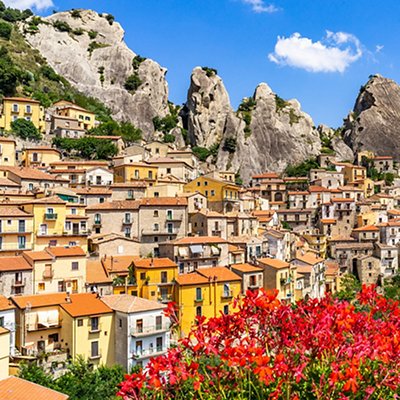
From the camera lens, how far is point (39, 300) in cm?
3047

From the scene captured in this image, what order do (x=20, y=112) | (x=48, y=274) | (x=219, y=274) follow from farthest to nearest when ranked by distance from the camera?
(x=20, y=112) → (x=219, y=274) → (x=48, y=274)

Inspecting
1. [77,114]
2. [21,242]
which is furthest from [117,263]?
[77,114]

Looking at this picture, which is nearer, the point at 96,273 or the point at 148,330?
the point at 148,330

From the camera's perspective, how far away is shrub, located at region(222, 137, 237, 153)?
97.1 meters

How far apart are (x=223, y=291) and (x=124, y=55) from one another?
8427cm

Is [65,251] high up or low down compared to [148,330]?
up

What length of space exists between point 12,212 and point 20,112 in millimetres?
37207

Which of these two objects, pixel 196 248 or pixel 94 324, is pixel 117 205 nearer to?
pixel 196 248

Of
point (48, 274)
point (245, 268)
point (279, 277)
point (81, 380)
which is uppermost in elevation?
point (48, 274)

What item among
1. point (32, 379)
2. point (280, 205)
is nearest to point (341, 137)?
point (280, 205)

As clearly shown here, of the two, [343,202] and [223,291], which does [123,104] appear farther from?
[223,291]

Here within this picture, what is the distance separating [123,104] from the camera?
3890 inches

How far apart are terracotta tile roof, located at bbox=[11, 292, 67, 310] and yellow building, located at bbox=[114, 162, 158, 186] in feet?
85.4

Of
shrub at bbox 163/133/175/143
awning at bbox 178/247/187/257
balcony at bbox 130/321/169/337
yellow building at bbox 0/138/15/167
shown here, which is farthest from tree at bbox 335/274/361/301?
shrub at bbox 163/133/175/143
